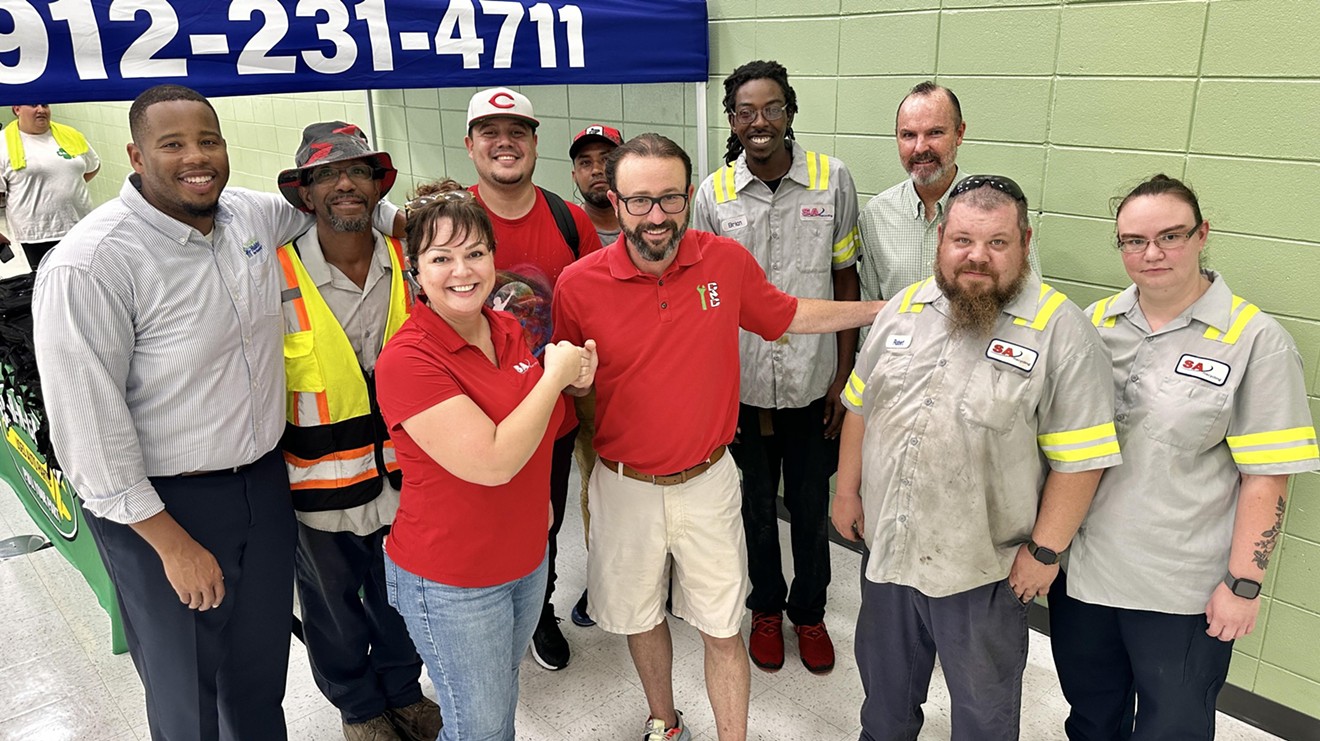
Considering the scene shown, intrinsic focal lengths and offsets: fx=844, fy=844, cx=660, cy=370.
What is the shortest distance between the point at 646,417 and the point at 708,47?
7.15ft

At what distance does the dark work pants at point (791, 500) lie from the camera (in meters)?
2.93

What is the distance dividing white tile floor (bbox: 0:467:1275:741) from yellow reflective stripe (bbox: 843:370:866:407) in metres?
1.16

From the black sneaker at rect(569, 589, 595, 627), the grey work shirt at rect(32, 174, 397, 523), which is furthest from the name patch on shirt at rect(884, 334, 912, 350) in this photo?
the black sneaker at rect(569, 589, 595, 627)

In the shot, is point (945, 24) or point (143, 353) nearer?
point (143, 353)

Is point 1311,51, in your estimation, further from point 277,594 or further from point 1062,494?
point 277,594

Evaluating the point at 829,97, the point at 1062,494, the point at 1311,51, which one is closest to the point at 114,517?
the point at 1062,494

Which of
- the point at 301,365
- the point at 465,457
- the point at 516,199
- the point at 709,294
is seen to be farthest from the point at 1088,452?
the point at 301,365

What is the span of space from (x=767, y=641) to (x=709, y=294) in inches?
56.0

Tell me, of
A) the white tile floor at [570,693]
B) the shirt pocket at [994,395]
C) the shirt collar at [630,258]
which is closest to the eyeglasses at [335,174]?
the shirt collar at [630,258]

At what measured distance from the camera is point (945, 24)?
9.49 ft

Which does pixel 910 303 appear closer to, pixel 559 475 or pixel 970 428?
pixel 970 428

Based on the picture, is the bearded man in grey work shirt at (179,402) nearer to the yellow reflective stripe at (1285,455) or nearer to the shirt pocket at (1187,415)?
the shirt pocket at (1187,415)

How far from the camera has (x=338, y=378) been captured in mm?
2148

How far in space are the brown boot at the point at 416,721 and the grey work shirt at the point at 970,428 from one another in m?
1.45
